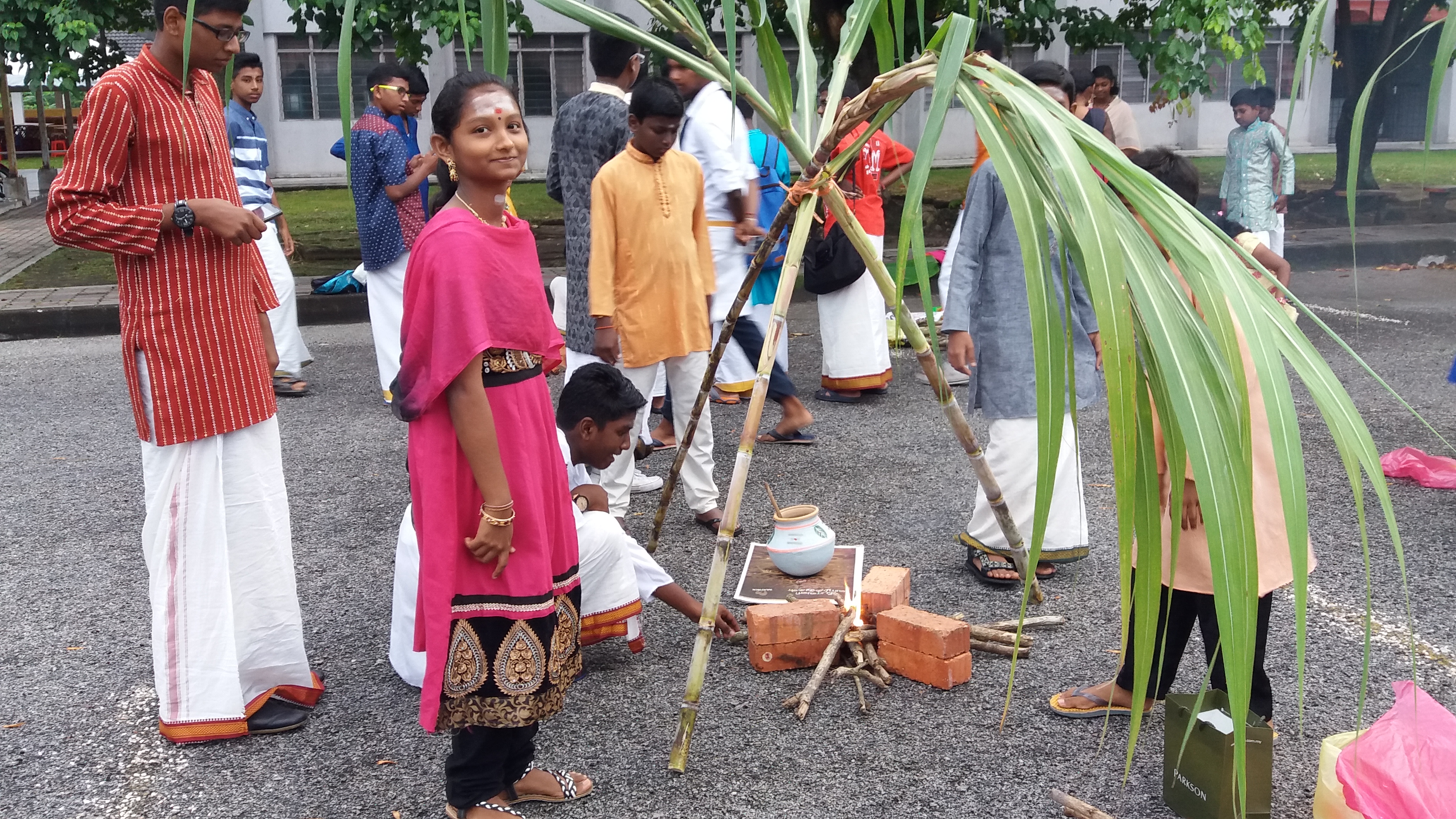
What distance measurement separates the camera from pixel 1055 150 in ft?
6.01

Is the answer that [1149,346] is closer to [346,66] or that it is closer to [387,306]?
[346,66]

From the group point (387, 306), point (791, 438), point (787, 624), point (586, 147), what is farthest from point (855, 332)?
point (787, 624)

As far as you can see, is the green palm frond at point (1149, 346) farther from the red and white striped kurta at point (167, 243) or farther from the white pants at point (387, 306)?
the white pants at point (387, 306)

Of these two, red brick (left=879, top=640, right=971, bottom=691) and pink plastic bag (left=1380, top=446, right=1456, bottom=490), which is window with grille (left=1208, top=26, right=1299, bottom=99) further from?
red brick (left=879, top=640, right=971, bottom=691)

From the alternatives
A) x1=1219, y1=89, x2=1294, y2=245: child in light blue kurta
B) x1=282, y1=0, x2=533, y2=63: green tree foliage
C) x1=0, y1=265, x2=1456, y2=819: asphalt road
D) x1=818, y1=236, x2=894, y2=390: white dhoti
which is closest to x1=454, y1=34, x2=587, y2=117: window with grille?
x1=282, y1=0, x2=533, y2=63: green tree foliage

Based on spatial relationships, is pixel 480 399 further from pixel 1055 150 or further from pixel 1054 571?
pixel 1054 571

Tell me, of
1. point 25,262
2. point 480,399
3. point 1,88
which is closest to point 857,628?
point 480,399

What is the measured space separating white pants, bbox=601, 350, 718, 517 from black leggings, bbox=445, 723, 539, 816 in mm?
1835

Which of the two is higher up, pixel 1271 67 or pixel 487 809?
pixel 1271 67

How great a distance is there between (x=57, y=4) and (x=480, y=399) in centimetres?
981

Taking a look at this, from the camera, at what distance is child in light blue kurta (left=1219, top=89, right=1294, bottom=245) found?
28.0 feet

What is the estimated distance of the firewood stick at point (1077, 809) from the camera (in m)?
2.60

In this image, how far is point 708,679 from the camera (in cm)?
344

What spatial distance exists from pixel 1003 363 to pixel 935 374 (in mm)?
948
